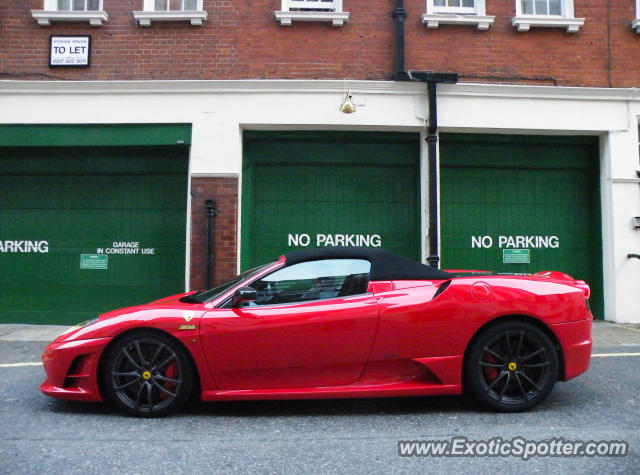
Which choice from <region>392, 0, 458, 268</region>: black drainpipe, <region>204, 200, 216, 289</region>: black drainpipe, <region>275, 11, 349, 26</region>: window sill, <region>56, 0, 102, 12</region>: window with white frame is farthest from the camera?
<region>56, 0, 102, 12</region>: window with white frame

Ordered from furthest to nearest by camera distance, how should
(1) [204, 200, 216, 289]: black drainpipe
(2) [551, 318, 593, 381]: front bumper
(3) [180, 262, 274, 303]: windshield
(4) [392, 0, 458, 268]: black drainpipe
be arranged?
(4) [392, 0, 458, 268]: black drainpipe → (1) [204, 200, 216, 289]: black drainpipe → (3) [180, 262, 274, 303]: windshield → (2) [551, 318, 593, 381]: front bumper

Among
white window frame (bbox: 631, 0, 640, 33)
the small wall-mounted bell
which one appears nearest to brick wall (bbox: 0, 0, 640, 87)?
the small wall-mounted bell

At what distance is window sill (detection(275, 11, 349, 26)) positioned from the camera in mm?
7828

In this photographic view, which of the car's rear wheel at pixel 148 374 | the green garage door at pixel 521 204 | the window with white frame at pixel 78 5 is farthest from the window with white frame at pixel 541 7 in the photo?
the car's rear wheel at pixel 148 374

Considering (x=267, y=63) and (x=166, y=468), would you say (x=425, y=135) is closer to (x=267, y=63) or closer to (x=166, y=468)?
(x=267, y=63)

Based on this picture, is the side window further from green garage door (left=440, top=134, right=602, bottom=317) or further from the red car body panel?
green garage door (left=440, top=134, right=602, bottom=317)

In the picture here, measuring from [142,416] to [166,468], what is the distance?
3.15ft

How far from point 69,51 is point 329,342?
692 cm

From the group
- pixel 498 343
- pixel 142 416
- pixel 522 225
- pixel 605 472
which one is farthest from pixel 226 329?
pixel 522 225

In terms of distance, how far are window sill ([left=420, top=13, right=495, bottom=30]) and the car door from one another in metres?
5.83

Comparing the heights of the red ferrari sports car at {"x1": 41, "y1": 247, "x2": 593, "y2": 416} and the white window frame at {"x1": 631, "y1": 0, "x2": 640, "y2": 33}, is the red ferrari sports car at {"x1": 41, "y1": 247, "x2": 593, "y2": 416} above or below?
below

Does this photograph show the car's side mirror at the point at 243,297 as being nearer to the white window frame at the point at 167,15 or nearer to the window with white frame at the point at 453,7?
the white window frame at the point at 167,15

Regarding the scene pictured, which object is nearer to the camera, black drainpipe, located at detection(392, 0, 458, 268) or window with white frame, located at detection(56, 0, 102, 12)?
black drainpipe, located at detection(392, 0, 458, 268)

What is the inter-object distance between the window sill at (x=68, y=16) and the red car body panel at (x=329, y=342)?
598 centimetres
